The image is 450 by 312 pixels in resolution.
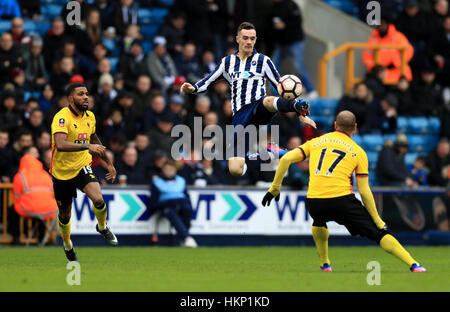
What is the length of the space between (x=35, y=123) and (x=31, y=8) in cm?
437

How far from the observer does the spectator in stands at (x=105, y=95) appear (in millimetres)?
20953

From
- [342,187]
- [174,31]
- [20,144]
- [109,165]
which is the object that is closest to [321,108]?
[174,31]

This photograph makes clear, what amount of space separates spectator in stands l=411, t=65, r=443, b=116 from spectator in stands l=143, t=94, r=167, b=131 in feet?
22.0

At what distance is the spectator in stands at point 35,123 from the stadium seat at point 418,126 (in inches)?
353

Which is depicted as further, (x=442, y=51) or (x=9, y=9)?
(x=442, y=51)

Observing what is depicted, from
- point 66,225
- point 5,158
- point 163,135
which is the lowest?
point 66,225

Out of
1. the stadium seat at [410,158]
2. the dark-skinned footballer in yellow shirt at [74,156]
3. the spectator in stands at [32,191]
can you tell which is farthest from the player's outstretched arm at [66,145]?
the stadium seat at [410,158]

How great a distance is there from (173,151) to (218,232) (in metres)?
1.98

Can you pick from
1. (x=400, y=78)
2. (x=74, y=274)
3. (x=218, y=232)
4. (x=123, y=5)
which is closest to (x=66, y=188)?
(x=74, y=274)

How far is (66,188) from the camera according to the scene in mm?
14070

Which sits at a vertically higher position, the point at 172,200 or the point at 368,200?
the point at 172,200

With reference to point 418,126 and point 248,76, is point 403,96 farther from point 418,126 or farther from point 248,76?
point 248,76

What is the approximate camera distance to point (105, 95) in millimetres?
21156

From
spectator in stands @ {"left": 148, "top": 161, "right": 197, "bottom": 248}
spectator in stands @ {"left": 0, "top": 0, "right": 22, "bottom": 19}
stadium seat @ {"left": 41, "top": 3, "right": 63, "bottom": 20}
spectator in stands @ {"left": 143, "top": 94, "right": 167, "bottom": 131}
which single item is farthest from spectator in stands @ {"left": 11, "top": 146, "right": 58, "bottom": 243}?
stadium seat @ {"left": 41, "top": 3, "right": 63, "bottom": 20}
